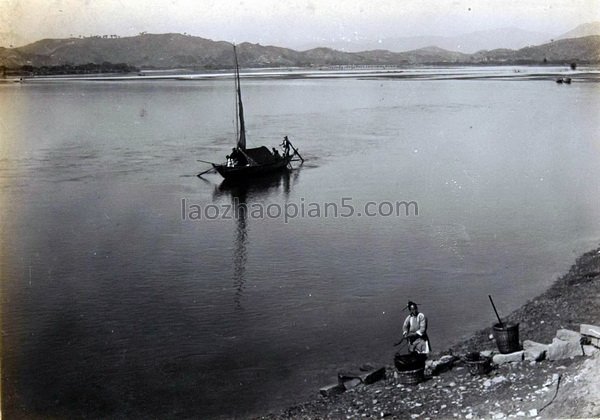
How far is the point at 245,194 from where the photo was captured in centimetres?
3634

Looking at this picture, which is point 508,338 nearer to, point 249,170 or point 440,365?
point 440,365

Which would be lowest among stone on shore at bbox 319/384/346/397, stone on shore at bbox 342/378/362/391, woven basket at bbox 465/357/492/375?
stone on shore at bbox 319/384/346/397

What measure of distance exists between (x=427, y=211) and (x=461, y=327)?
1172cm

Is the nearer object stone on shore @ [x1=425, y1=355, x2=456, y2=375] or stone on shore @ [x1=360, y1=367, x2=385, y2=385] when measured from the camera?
stone on shore @ [x1=425, y1=355, x2=456, y2=375]

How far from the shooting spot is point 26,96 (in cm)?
8256

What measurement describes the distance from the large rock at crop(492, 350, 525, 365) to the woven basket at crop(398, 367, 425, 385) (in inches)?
53.1

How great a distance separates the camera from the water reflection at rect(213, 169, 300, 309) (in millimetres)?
25281

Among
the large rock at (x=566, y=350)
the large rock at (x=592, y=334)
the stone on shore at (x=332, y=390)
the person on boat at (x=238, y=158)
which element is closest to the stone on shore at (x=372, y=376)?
the stone on shore at (x=332, y=390)

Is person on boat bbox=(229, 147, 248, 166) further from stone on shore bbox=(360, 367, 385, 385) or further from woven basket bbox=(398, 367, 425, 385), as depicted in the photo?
woven basket bbox=(398, 367, 425, 385)

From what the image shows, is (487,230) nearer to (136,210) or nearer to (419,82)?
(136,210)

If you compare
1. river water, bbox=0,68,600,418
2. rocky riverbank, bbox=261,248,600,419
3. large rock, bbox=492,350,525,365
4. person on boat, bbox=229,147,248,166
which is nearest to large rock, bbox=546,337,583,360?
rocky riverbank, bbox=261,248,600,419

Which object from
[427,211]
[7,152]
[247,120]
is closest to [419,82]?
[247,120]

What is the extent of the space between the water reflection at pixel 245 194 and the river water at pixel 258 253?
15 centimetres

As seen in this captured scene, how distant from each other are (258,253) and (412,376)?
12611mm
